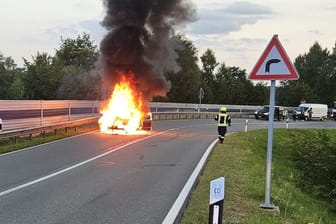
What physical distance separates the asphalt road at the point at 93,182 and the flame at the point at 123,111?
627 cm

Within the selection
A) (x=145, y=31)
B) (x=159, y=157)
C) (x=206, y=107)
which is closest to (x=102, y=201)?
(x=159, y=157)

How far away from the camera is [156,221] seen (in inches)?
289

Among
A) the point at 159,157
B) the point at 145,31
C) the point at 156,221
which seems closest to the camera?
the point at 156,221

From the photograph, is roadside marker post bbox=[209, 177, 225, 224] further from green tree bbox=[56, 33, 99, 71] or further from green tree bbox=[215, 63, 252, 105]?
green tree bbox=[215, 63, 252, 105]

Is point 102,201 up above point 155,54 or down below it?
below

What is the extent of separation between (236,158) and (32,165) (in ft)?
A: 20.9

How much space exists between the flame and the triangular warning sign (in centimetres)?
1759

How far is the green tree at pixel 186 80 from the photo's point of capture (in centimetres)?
7769

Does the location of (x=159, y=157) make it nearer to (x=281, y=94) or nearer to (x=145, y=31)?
(x=145, y=31)

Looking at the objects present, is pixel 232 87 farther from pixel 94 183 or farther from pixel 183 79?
pixel 94 183

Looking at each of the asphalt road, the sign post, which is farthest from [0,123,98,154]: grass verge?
the sign post

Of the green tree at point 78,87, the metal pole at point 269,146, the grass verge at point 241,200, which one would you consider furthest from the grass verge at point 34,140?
the green tree at point 78,87

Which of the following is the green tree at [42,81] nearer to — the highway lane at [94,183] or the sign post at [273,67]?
the highway lane at [94,183]

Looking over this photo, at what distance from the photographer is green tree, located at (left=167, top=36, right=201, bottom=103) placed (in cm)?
7769
